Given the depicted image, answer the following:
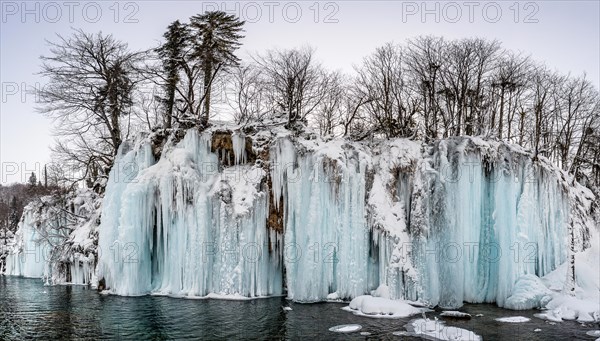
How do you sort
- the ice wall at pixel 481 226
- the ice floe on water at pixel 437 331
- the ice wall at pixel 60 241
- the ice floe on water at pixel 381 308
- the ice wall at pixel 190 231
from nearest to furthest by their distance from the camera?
the ice floe on water at pixel 437 331 → the ice floe on water at pixel 381 308 → the ice wall at pixel 481 226 → the ice wall at pixel 190 231 → the ice wall at pixel 60 241

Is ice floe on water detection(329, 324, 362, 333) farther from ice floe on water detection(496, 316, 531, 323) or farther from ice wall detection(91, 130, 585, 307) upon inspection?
ice floe on water detection(496, 316, 531, 323)

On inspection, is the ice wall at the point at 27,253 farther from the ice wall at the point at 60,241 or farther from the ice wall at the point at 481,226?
the ice wall at the point at 481,226

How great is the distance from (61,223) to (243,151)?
1687cm

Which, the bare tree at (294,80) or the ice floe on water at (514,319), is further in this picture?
the bare tree at (294,80)

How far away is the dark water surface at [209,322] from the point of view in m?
11.2

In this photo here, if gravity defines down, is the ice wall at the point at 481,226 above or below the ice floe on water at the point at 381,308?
above

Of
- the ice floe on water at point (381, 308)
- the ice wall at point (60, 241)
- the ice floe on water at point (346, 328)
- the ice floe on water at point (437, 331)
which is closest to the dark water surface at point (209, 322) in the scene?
the ice floe on water at point (346, 328)

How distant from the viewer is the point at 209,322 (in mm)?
12523

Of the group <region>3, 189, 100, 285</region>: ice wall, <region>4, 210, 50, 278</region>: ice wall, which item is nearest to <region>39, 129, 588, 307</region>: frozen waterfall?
<region>3, 189, 100, 285</region>: ice wall

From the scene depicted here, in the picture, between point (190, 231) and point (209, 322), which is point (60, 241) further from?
point (209, 322)

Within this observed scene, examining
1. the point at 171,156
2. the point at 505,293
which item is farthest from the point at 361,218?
the point at 171,156

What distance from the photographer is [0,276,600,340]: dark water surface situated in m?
11.2

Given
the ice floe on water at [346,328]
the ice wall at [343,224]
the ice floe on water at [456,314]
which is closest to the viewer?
the ice floe on water at [346,328]

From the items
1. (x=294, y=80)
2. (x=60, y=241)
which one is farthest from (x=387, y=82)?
(x=60, y=241)
